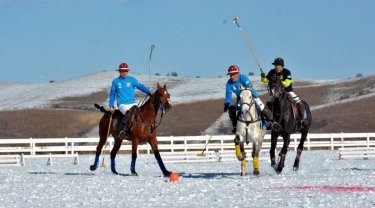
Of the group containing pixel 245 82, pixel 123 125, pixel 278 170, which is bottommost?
pixel 278 170

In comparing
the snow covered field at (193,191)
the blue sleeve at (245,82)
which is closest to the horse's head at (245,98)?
the blue sleeve at (245,82)

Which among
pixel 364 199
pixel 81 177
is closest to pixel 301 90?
pixel 81 177

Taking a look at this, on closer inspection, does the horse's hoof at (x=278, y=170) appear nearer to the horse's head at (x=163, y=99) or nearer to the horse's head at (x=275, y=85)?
the horse's head at (x=275, y=85)

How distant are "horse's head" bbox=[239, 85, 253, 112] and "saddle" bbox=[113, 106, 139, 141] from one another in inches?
135

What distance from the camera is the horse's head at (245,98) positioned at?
75.0ft

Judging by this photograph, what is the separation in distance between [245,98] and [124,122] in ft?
13.0

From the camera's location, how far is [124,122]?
25422mm

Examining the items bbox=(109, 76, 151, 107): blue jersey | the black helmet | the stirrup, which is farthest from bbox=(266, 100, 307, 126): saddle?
bbox=(109, 76, 151, 107): blue jersey

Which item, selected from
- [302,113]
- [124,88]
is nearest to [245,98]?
[302,113]

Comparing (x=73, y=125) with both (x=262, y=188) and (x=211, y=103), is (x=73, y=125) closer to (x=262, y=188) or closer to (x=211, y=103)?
(x=211, y=103)

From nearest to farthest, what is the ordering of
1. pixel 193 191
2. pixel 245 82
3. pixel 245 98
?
pixel 193 191, pixel 245 98, pixel 245 82

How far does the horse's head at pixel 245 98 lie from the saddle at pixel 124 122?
3.43 meters

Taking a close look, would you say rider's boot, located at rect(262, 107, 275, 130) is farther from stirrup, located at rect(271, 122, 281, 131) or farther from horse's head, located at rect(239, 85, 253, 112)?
horse's head, located at rect(239, 85, 253, 112)

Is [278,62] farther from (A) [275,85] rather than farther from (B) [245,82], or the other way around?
(B) [245,82]
